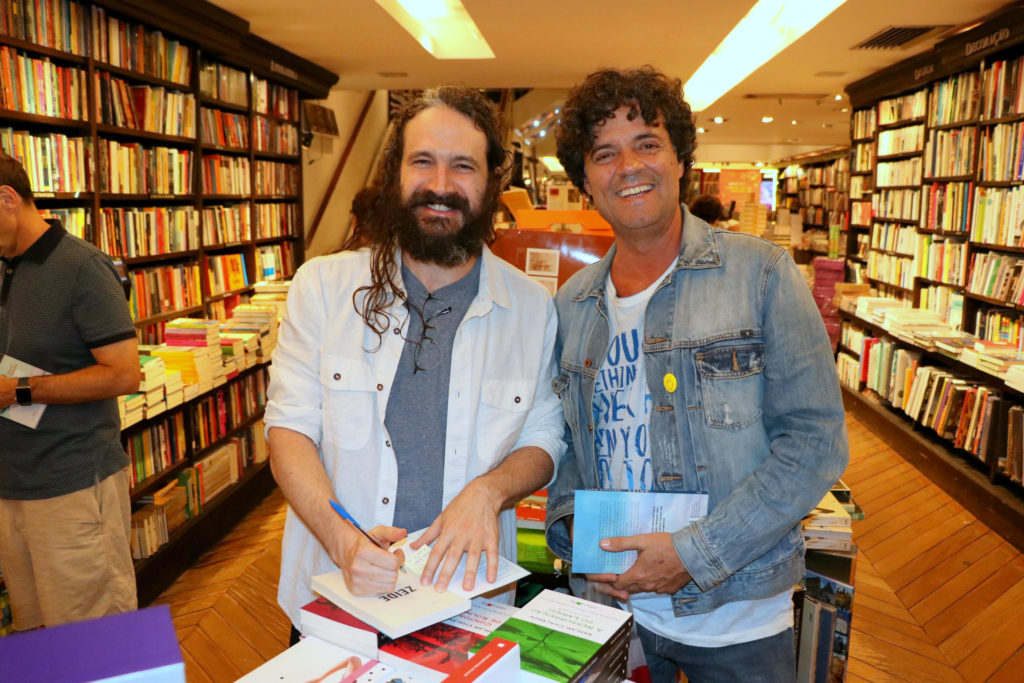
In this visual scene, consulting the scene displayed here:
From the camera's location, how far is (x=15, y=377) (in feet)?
7.95

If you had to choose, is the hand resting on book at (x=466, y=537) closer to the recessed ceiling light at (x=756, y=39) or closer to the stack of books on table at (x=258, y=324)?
the recessed ceiling light at (x=756, y=39)

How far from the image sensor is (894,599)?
362cm

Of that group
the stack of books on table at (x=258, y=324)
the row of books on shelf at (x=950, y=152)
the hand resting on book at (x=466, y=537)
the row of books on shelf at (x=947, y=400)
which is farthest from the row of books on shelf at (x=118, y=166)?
the row of books on shelf at (x=950, y=152)

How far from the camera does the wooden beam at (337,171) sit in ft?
26.2

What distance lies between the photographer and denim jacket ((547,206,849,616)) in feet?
4.45

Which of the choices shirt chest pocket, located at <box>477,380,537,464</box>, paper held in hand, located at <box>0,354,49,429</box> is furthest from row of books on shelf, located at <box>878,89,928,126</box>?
paper held in hand, located at <box>0,354,49,429</box>

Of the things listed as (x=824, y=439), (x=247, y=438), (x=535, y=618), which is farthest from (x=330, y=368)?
(x=247, y=438)

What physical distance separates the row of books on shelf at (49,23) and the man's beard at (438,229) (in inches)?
106

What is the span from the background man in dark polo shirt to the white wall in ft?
16.4

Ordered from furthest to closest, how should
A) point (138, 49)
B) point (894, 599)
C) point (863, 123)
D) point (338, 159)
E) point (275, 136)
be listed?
point (338, 159), point (863, 123), point (275, 136), point (138, 49), point (894, 599)

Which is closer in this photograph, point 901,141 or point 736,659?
point 736,659

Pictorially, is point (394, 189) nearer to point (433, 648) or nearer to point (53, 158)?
point (433, 648)

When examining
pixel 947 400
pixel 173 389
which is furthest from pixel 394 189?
pixel 947 400

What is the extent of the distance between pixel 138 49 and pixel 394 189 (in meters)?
3.46
